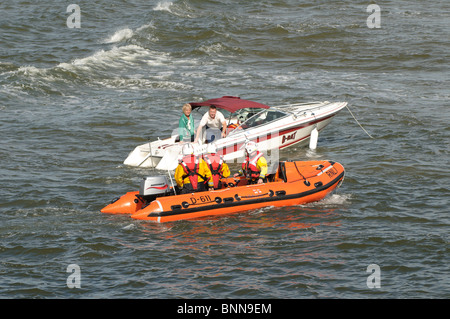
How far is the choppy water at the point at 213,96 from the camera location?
37.6 feet

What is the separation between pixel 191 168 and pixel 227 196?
3.01 ft

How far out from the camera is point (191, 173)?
45.4 ft

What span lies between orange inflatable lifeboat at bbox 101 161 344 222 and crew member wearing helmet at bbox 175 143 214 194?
243mm

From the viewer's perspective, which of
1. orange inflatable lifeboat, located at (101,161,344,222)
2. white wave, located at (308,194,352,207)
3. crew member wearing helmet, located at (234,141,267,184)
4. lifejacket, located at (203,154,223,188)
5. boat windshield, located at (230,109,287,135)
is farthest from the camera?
boat windshield, located at (230,109,287,135)

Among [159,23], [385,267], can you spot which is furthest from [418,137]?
[159,23]

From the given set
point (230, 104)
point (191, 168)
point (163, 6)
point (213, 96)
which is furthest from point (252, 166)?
point (163, 6)

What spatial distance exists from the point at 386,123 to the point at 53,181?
10759 millimetres

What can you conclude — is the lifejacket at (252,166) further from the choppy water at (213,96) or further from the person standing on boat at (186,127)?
the person standing on boat at (186,127)

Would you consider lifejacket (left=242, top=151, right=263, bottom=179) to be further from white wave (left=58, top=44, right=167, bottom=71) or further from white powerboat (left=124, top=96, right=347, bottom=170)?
white wave (left=58, top=44, right=167, bottom=71)

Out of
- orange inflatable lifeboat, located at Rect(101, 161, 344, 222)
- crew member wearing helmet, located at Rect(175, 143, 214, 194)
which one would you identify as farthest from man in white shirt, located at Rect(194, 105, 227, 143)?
crew member wearing helmet, located at Rect(175, 143, 214, 194)

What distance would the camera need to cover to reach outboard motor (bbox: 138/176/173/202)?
1358 centimetres

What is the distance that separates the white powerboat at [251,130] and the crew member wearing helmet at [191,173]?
2.72m

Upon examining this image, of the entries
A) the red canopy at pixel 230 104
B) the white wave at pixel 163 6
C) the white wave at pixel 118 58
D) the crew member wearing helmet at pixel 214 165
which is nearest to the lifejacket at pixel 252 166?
the crew member wearing helmet at pixel 214 165

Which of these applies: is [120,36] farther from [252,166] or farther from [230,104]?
[252,166]
